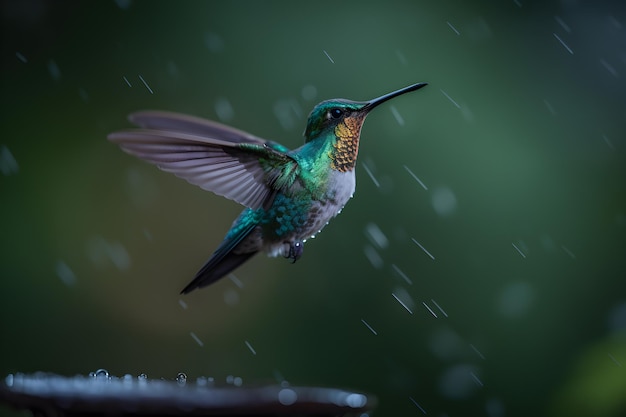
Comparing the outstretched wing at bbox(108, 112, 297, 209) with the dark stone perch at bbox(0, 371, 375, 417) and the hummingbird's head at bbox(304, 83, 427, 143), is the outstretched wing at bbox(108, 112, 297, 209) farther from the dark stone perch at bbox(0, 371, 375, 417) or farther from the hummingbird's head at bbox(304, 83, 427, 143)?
the dark stone perch at bbox(0, 371, 375, 417)

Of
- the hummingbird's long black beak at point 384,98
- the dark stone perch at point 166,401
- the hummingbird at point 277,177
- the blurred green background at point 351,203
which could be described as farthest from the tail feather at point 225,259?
the blurred green background at point 351,203

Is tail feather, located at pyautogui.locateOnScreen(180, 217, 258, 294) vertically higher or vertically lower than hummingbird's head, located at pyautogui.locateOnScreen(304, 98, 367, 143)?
lower

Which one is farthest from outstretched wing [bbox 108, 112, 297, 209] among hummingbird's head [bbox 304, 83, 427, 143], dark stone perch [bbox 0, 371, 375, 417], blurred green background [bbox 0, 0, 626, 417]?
blurred green background [bbox 0, 0, 626, 417]

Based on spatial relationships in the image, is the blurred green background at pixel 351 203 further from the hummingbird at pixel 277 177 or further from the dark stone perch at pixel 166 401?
the dark stone perch at pixel 166 401

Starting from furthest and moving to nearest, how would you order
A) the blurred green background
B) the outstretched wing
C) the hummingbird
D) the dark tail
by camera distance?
the blurred green background, the dark tail, the hummingbird, the outstretched wing

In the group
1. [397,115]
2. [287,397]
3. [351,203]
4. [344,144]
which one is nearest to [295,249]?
[344,144]

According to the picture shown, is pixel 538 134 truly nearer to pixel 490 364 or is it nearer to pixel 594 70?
pixel 594 70

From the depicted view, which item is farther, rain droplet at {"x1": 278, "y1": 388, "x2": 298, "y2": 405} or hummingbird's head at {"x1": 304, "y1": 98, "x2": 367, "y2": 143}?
hummingbird's head at {"x1": 304, "y1": 98, "x2": 367, "y2": 143}
